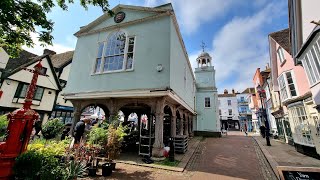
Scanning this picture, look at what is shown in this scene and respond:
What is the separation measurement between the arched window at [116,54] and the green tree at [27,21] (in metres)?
4.19

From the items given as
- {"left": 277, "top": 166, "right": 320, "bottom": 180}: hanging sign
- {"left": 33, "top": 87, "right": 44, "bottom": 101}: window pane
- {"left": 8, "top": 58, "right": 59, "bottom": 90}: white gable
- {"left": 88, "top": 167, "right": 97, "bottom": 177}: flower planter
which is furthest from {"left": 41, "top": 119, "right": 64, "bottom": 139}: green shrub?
{"left": 277, "top": 166, "right": 320, "bottom": 180}: hanging sign

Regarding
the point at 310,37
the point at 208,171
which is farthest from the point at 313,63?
the point at 208,171

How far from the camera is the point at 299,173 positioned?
465 cm

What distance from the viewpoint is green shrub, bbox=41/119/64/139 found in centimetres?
1188

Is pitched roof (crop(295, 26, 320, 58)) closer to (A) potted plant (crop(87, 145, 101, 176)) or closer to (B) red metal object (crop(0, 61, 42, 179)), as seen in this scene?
(A) potted plant (crop(87, 145, 101, 176))

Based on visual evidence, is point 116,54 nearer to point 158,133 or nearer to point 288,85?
point 158,133

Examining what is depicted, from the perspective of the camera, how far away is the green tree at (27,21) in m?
5.78

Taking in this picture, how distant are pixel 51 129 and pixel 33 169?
32.3 feet

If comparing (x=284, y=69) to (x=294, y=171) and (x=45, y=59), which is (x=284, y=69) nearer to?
(x=294, y=171)

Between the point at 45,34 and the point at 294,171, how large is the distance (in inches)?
409

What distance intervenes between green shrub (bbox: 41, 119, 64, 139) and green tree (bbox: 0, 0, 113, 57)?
22.0 ft

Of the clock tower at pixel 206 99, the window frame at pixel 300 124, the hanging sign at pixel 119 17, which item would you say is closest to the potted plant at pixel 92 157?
the hanging sign at pixel 119 17

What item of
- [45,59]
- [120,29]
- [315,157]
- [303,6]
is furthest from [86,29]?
[315,157]

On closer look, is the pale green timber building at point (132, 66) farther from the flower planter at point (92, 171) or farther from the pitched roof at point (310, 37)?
the pitched roof at point (310, 37)
